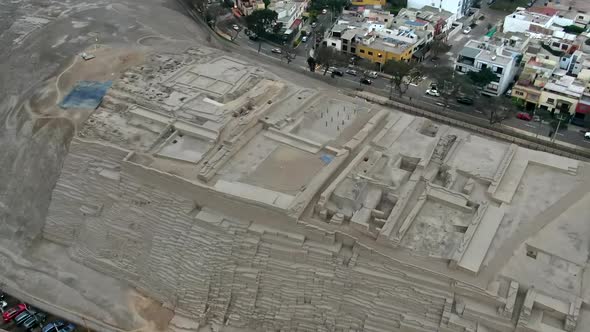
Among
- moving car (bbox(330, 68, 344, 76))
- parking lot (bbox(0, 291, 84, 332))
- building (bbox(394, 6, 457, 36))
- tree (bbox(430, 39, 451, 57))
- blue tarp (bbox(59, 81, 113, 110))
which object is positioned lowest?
parking lot (bbox(0, 291, 84, 332))

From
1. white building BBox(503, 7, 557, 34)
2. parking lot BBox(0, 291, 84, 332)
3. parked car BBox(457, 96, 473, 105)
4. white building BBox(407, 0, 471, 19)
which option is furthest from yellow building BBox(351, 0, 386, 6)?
parking lot BBox(0, 291, 84, 332)

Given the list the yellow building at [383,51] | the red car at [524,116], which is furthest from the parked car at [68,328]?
the red car at [524,116]

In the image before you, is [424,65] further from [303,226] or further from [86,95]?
[86,95]

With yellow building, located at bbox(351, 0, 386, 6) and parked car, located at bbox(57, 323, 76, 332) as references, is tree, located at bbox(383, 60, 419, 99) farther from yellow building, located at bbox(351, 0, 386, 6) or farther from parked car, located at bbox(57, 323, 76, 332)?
parked car, located at bbox(57, 323, 76, 332)

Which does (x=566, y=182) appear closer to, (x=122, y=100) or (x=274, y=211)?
(x=274, y=211)

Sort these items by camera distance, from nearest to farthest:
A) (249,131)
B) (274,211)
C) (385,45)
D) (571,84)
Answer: (274,211), (249,131), (571,84), (385,45)

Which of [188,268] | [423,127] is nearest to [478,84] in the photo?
[423,127]

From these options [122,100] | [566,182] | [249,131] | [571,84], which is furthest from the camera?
[571,84]
